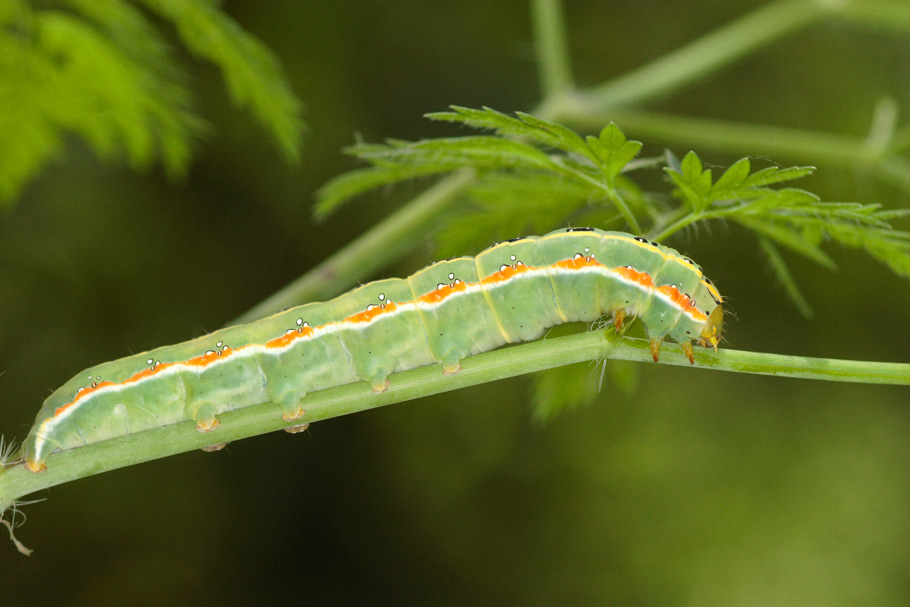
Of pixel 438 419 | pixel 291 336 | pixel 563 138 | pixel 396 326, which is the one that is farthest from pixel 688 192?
pixel 438 419

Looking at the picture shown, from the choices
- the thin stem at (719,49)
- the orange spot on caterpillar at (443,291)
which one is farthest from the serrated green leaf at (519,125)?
the thin stem at (719,49)

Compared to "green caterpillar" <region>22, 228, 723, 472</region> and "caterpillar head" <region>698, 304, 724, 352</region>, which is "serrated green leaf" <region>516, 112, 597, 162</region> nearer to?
"green caterpillar" <region>22, 228, 723, 472</region>

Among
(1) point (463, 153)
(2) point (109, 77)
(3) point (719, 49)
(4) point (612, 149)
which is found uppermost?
(2) point (109, 77)

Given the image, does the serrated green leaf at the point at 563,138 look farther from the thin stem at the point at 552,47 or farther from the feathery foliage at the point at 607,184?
the thin stem at the point at 552,47

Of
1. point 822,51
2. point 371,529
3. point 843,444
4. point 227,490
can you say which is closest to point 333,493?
point 371,529

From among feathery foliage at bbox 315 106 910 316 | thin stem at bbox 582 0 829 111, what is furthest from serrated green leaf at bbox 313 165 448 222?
thin stem at bbox 582 0 829 111

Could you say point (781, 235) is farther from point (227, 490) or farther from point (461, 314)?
point (227, 490)

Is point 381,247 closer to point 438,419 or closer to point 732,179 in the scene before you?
point 732,179

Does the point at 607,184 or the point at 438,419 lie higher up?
the point at 607,184
